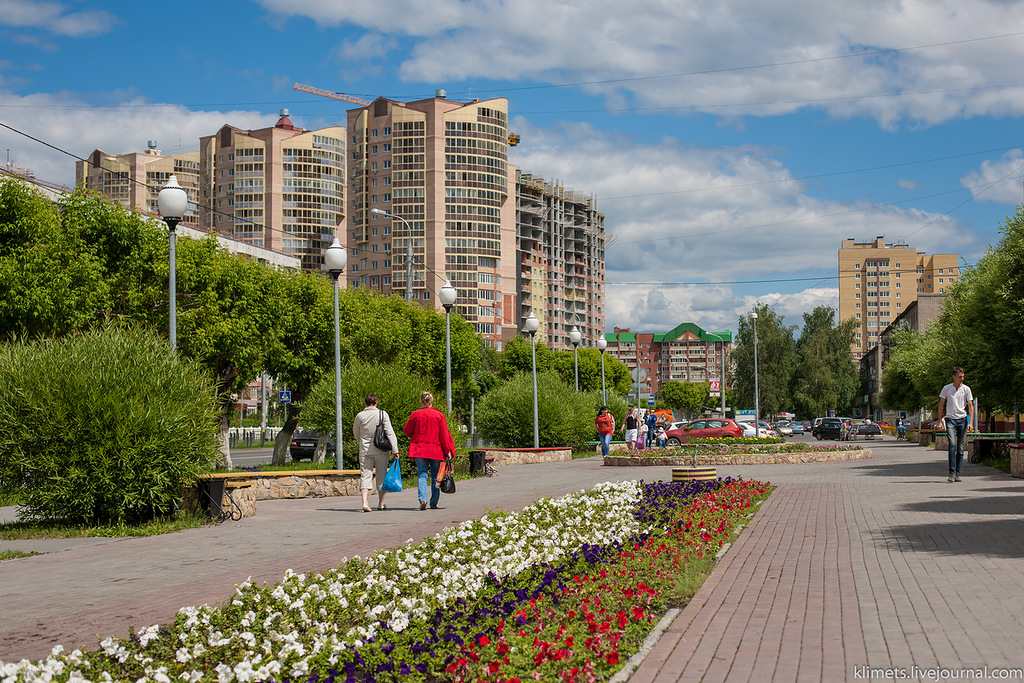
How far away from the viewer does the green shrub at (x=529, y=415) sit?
3141 cm

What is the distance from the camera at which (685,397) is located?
159 meters

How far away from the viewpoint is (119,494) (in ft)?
39.0

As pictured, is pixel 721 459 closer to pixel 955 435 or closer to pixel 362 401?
pixel 955 435

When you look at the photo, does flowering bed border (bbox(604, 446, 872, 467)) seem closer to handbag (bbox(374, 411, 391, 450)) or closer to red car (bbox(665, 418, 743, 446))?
handbag (bbox(374, 411, 391, 450))

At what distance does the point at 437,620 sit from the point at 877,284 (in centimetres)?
18344

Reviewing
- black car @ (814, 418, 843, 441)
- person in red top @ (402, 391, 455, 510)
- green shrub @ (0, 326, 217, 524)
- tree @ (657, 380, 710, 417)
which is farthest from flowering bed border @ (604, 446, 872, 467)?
tree @ (657, 380, 710, 417)

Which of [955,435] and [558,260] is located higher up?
[558,260]

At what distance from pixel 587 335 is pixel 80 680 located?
161803 mm

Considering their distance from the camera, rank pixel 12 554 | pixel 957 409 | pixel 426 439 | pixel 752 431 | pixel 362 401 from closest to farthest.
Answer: pixel 12 554, pixel 426 439, pixel 957 409, pixel 362 401, pixel 752 431

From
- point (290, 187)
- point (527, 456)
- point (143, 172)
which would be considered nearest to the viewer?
point (527, 456)

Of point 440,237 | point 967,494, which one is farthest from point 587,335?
point 967,494

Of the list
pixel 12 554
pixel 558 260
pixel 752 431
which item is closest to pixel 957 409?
pixel 12 554

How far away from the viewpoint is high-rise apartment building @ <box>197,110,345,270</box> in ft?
408

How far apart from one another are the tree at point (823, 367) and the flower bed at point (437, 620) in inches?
3618
